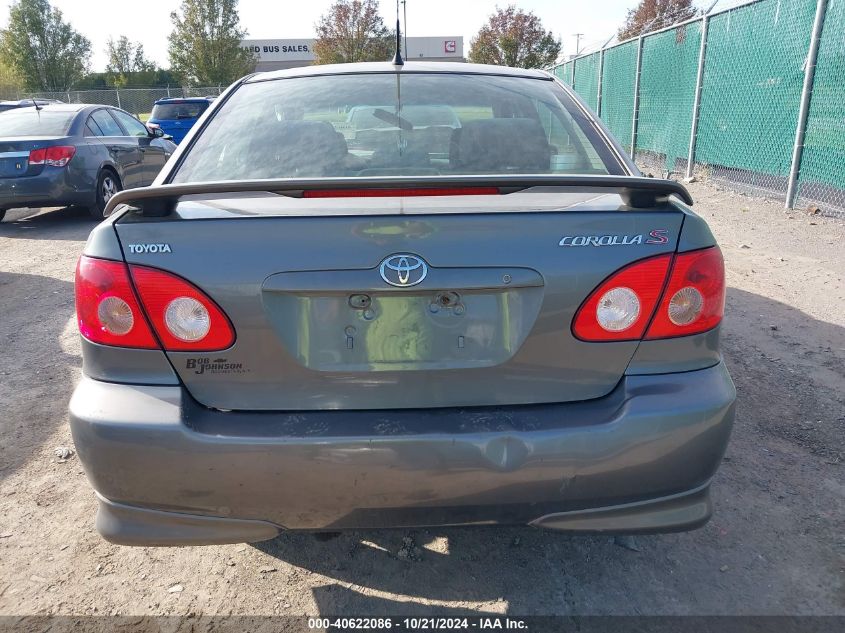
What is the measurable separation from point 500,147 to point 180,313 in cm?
140

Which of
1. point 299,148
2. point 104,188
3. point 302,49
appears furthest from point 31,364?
point 302,49

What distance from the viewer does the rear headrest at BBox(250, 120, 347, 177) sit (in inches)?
94.0

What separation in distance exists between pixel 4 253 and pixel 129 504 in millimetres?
7006

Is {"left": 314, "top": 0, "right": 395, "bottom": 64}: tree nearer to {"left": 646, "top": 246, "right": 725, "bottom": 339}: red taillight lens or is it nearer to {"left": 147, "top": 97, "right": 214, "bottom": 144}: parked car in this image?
{"left": 147, "top": 97, "right": 214, "bottom": 144}: parked car

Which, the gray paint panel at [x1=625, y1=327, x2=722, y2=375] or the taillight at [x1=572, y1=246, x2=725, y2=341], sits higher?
the taillight at [x1=572, y1=246, x2=725, y2=341]

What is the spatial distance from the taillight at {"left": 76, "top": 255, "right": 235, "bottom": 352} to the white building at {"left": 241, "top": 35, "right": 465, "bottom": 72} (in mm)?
58872

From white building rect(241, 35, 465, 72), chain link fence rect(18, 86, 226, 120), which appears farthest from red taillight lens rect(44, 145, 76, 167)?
white building rect(241, 35, 465, 72)

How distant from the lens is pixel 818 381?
12.5 feet

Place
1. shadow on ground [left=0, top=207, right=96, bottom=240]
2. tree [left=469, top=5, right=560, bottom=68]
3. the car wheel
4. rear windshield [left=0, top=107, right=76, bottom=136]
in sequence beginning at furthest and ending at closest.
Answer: tree [left=469, top=5, right=560, bottom=68] → the car wheel → rear windshield [left=0, top=107, right=76, bottom=136] → shadow on ground [left=0, top=207, right=96, bottom=240]

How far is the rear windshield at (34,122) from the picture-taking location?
8.64 m

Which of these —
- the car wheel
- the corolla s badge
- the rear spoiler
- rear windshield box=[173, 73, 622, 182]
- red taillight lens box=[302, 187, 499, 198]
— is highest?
rear windshield box=[173, 73, 622, 182]

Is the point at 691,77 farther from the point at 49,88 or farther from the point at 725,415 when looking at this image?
the point at 49,88

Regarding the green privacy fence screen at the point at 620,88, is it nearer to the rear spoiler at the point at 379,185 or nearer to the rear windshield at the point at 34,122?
the rear windshield at the point at 34,122

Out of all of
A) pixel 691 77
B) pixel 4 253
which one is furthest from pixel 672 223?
pixel 691 77
